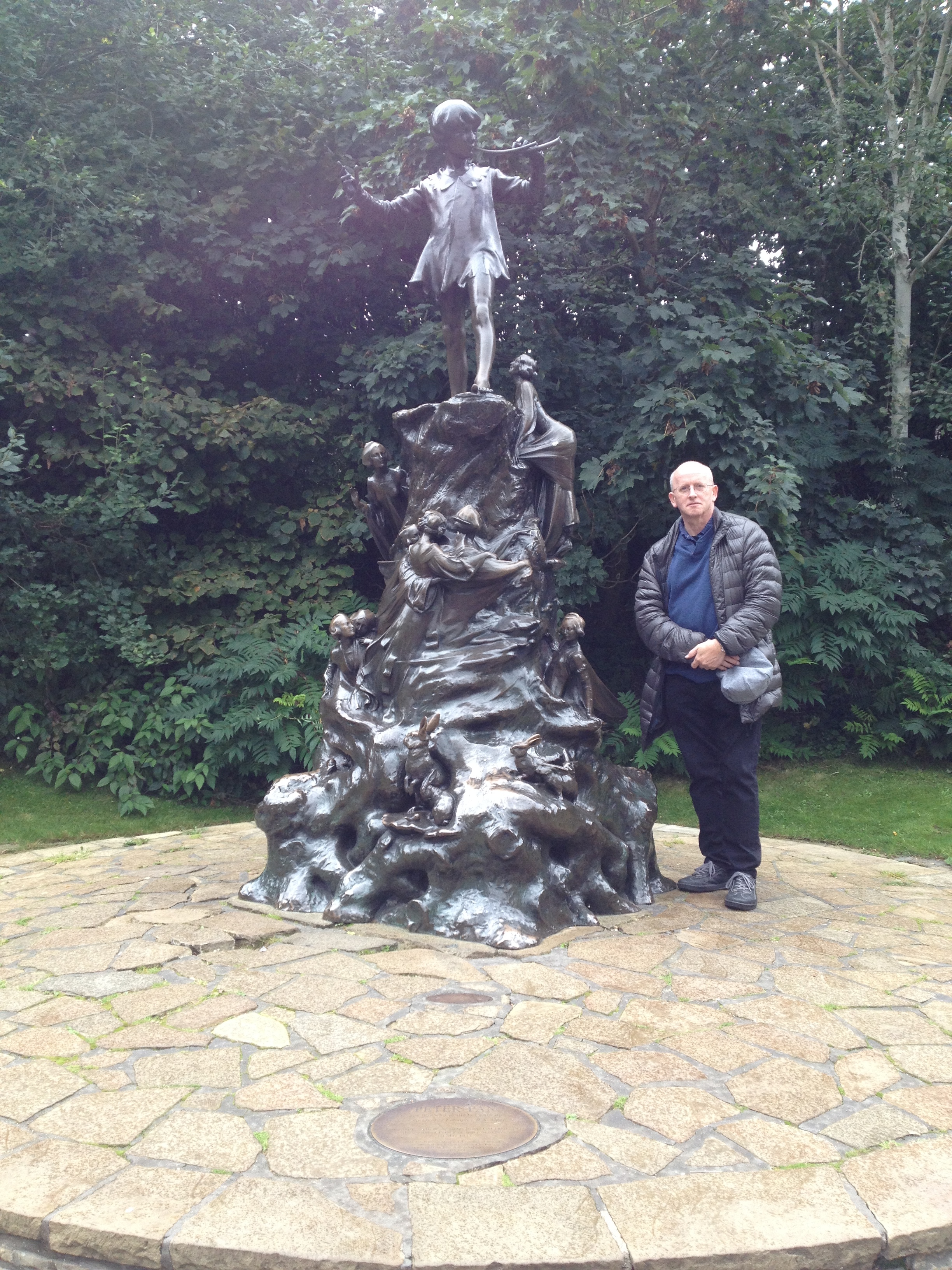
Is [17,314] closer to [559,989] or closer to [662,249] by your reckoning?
[662,249]

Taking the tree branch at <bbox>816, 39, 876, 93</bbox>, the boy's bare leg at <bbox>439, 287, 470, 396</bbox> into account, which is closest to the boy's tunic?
the boy's bare leg at <bbox>439, 287, 470, 396</bbox>

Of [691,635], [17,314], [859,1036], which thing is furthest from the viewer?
[17,314]

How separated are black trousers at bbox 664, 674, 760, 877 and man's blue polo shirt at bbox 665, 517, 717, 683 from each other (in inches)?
2.6

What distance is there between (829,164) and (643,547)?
4.29m

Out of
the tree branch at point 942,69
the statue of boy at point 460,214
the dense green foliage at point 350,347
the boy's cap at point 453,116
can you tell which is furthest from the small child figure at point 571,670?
the tree branch at point 942,69

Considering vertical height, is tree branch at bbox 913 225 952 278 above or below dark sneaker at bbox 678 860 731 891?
above

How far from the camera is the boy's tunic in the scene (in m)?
5.99

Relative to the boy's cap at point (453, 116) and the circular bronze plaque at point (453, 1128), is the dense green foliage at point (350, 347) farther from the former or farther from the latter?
the circular bronze plaque at point (453, 1128)

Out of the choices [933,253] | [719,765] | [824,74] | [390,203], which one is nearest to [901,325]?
[933,253]

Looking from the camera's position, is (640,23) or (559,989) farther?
(640,23)

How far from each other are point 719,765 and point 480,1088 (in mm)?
2485

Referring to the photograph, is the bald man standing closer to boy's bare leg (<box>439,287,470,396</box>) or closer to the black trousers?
the black trousers

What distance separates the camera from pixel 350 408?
1008 centimetres

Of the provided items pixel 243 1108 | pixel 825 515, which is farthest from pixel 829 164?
pixel 243 1108
